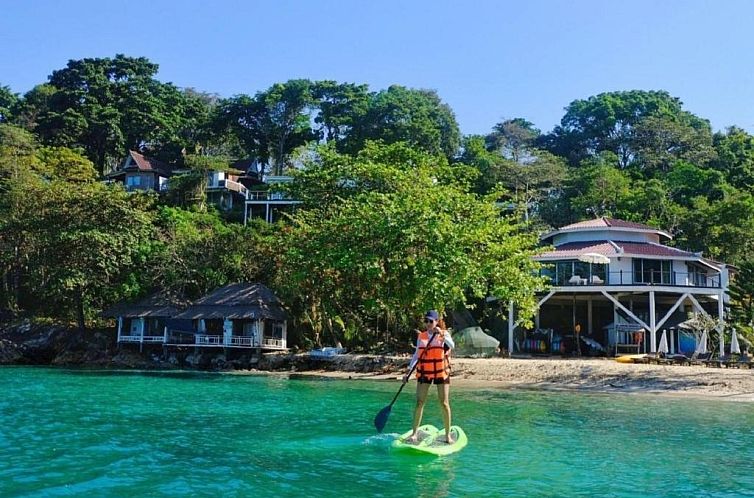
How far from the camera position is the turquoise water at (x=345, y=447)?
31.4ft

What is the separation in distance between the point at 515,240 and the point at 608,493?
22352 mm

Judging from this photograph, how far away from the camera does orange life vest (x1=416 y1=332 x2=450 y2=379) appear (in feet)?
37.6

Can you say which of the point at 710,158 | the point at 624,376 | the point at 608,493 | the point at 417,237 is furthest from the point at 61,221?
the point at 710,158

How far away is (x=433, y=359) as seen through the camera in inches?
454

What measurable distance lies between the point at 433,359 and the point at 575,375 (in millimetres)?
18590

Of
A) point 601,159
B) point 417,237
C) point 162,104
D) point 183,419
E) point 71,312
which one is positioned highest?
point 162,104

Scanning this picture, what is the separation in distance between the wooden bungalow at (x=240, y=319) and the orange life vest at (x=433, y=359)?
24.6 meters

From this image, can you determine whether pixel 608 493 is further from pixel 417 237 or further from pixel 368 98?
pixel 368 98

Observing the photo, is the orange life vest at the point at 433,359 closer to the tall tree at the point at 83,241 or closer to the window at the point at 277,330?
the window at the point at 277,330

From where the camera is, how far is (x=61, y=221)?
129 ft

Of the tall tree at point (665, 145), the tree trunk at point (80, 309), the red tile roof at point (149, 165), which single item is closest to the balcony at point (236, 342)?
the tree trunk at point (80, 309)

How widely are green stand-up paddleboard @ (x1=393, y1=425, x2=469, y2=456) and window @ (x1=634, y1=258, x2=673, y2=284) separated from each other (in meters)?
27.2

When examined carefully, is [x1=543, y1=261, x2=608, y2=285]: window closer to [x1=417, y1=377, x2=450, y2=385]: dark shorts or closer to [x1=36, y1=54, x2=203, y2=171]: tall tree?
[x1=417, y1=377, x2=450, y2=385]: dark shorts

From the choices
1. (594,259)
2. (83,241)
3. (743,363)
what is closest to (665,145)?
(594,259)
